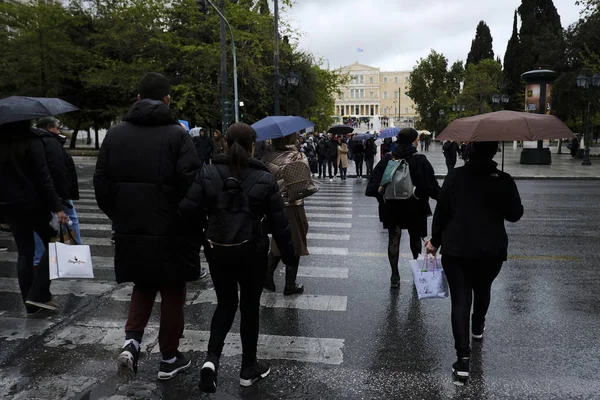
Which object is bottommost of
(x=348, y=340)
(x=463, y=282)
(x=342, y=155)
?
(x=348, y=340)

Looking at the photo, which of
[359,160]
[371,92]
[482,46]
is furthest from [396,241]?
[371,92]

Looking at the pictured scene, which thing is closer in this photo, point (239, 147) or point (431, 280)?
point (239, 147)

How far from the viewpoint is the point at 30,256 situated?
196 inches

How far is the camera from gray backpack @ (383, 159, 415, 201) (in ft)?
18.5

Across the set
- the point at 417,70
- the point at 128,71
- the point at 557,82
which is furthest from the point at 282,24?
the point at 417,70

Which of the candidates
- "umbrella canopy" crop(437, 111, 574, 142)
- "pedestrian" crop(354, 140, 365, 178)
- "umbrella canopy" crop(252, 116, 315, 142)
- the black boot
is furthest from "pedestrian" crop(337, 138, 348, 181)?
"umbrella canopy" crop(437, 111, 574, 142)

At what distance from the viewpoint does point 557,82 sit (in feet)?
110

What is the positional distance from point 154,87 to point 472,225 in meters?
2.34

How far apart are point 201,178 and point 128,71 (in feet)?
98.3

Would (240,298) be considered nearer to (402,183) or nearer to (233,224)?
(233,224)

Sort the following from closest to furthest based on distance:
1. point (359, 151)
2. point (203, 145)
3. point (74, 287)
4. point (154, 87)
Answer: point (154, 87)
point (74, 287)
point (203, 145)
point (359, 151)

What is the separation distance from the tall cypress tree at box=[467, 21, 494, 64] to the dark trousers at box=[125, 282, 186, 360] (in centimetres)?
8693

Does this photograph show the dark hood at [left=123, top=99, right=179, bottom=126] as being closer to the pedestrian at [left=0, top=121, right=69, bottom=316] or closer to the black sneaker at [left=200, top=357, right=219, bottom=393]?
the black sneaker at [left=200, top=357, right=219, bottom=393]

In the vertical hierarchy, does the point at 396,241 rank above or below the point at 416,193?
below
